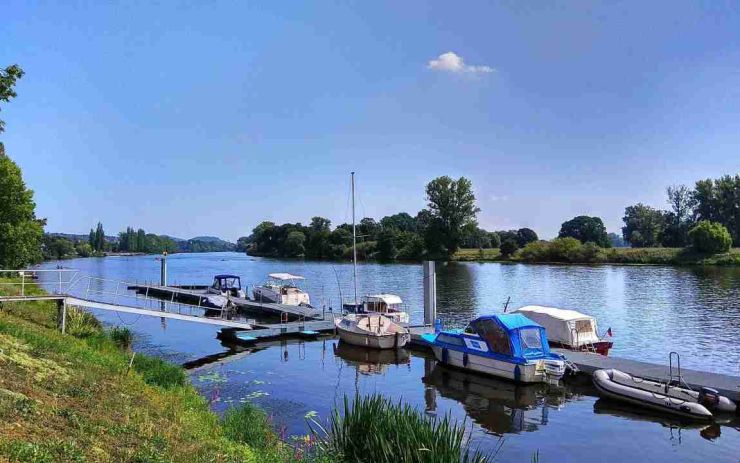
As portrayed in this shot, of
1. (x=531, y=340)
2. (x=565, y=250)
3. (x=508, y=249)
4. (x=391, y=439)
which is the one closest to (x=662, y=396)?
(x=531, y=340)

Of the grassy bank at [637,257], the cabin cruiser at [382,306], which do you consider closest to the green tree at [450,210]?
the grassy bank at [637,257]

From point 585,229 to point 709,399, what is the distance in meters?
158

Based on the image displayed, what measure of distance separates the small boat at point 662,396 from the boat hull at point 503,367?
212 cm

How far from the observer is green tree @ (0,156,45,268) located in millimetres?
50062

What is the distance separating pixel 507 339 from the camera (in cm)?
2503

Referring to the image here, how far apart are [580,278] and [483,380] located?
57.2 meters

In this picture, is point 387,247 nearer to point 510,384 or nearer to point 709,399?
point 510,384

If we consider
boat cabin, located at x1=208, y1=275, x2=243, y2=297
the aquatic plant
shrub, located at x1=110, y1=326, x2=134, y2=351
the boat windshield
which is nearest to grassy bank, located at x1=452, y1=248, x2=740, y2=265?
boat cabin, located at x1=208, y1=275, x2=243, y2=297

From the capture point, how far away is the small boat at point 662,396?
19.1 meters

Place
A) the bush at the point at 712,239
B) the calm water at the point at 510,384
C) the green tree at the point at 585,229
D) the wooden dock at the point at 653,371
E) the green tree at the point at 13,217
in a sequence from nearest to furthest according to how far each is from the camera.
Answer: the calm water at the point at 510,384, the wooden dock at the point at 653,371, the green tree at the point at 13,217, the bush at the point at 712,239, the green tree at the point at 585,229

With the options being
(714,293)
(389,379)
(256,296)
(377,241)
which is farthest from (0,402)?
(377,241)

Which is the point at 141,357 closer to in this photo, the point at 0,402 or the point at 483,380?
the point at 0,402

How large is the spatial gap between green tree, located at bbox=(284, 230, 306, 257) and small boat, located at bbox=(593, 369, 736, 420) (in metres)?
160

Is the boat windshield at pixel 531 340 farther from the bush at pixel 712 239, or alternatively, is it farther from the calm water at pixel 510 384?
the bush at pixel 712 239
